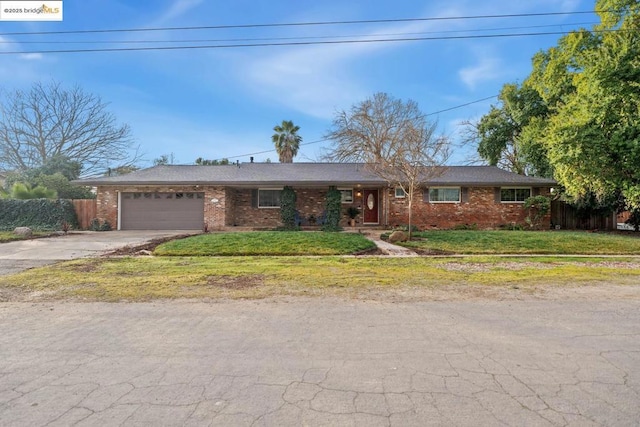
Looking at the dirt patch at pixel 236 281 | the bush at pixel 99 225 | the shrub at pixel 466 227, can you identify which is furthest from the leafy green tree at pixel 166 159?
the dirt patch at pixel 236 281

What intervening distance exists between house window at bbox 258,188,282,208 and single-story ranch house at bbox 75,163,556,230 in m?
0.06

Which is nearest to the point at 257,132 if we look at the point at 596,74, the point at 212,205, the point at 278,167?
the point at 278,167

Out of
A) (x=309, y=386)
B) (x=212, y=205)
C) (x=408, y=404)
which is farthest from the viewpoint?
(x=212, y=205)

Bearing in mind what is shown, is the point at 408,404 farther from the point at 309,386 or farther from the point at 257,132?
the point at 257,132

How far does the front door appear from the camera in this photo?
21.0m

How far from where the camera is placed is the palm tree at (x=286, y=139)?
34.1 metres

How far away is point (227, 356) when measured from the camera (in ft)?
11.4

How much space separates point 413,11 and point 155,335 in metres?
12.8

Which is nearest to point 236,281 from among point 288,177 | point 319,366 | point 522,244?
point 319,366

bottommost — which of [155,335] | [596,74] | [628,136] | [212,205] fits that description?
[155,335]

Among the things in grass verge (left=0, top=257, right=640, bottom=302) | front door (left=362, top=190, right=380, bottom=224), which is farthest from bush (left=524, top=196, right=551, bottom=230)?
grass verge (left=0, top=257, right=640, bottom=302)

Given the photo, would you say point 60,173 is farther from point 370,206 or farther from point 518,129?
point 518,129

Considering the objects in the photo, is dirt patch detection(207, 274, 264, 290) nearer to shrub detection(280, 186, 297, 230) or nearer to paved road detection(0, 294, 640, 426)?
paved road detection(0, 294, 640, 426)

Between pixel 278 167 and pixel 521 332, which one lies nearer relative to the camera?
pixel 521 332
